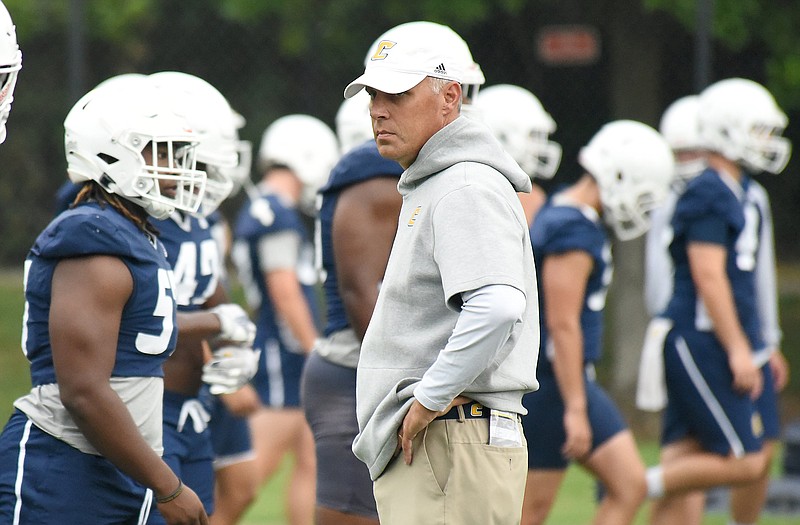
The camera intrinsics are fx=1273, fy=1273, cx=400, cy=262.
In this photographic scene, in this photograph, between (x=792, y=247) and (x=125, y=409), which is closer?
(x=125, y=409)

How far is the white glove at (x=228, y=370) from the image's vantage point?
4176 mm

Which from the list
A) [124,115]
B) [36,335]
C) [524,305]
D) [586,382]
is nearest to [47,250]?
[36,335]

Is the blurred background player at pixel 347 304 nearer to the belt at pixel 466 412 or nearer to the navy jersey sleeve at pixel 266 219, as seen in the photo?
the belt at pixel 466 412

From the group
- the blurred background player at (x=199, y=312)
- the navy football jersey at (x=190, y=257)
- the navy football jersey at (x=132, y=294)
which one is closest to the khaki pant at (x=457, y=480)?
the navy football jersey at (x=132, y=294)

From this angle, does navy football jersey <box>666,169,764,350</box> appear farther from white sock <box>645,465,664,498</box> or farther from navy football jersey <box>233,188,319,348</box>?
navy football jersey <box>233,188,319,348</box>

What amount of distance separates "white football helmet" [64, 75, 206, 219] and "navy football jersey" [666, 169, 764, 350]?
292 cm

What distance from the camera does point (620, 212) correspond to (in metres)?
5.65

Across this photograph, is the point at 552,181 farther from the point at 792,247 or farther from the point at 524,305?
the point at 524,305

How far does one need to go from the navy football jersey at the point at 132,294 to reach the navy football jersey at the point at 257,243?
3322mm

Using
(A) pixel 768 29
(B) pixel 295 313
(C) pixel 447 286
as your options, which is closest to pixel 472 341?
(C) pixel 447 286

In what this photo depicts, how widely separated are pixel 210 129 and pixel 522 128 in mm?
2084

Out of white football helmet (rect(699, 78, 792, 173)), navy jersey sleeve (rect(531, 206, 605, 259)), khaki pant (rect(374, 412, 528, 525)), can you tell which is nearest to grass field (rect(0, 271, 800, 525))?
white football helmet (rect(699, 78, 792, 173))

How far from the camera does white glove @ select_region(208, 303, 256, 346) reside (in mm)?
4164

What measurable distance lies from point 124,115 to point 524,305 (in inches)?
50.6
